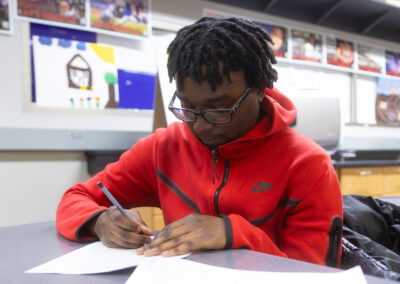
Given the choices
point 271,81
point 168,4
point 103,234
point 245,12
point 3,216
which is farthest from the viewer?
point 245,12

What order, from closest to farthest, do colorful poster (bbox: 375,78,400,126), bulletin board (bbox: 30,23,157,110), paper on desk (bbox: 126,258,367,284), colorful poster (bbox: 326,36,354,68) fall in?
paper on desk (bbox: 126,258,367,284) → bulletin board (bbox: 30,23,157,110) → colorful poster (bbox: 326,36,354,68) → colorful poster (bbox: 375,78,400,126)

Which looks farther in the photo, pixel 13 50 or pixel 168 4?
pixel 168 4

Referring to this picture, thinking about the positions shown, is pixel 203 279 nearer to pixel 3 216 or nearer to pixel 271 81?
pixel 271 81

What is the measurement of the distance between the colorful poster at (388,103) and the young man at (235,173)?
2717 mm

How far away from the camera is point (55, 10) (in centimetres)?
178

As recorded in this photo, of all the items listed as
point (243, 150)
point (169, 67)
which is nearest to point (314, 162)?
point (243, 150)

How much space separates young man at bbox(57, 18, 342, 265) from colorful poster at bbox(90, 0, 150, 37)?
4.28ft

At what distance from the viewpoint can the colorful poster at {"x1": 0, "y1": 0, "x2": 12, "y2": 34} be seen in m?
1.67

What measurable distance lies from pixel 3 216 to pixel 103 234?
128cm

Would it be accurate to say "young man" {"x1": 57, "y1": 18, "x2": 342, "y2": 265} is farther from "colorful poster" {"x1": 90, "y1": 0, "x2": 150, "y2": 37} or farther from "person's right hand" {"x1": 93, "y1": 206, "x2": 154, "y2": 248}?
"colorful poster" {"x1": 90, "y1": 0, "x2": 150, "y2": 37}

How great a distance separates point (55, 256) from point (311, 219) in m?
0.48

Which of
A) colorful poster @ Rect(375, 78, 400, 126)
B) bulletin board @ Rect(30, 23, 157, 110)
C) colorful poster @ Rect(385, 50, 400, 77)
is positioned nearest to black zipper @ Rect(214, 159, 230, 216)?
bulletin board @ Rect(30, 23, 157, 110)

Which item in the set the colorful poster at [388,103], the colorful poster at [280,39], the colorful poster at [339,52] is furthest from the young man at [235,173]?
the colorful poster at [388,103]

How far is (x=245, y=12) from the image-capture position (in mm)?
2410
